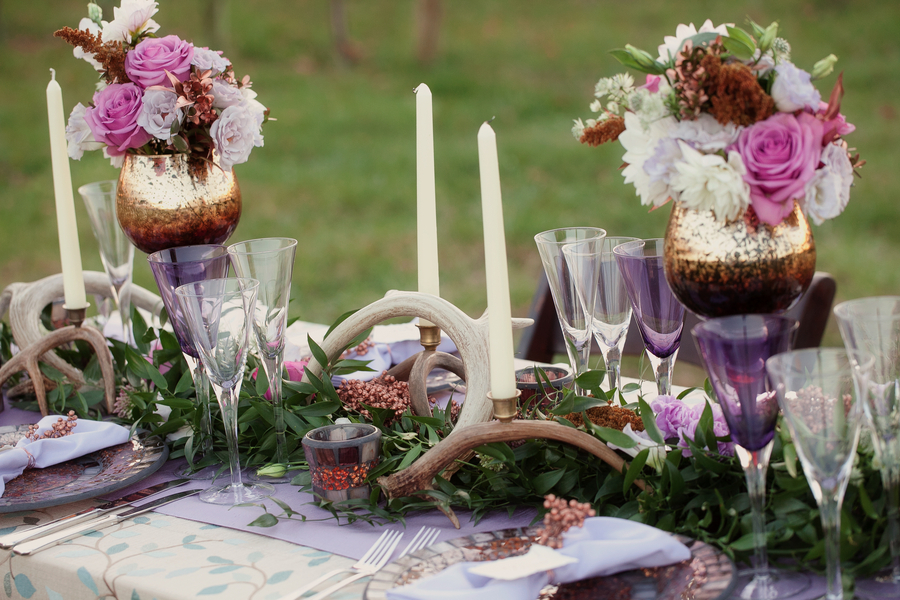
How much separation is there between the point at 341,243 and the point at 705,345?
537 cm

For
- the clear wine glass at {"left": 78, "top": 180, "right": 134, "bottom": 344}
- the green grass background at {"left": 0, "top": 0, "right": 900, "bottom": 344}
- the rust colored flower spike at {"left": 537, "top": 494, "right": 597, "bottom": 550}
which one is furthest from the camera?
the green grass background at {"left": 0, "top": 0, "right": 900, "bottom": 344}

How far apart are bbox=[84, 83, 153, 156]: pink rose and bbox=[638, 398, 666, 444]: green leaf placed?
0.95 meters

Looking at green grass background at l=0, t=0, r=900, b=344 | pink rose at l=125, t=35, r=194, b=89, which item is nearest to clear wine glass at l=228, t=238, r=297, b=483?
pink rose at l=125, t=35, r=194, b=89

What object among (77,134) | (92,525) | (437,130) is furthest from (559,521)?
(437,130)

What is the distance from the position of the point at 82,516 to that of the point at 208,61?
0.76 meters

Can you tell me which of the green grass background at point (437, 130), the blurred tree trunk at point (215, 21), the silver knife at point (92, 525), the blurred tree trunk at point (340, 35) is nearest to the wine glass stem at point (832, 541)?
the silver knife at point (92, 525)

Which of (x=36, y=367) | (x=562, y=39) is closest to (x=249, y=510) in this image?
(x=36, y=367)

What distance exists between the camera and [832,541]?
0.87 meters

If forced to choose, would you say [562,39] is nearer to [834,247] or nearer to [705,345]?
[834,247]

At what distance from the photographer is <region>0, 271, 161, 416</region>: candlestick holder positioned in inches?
61.8

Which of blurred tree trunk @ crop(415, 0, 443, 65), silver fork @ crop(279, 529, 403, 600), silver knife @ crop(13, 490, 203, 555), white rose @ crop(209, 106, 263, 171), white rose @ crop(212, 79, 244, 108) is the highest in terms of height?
blurred tree trunk @ crop(415, 0, 443, 65)

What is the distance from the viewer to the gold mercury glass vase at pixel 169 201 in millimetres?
1501

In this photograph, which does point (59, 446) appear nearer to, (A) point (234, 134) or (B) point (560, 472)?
(A) point (234, 134)

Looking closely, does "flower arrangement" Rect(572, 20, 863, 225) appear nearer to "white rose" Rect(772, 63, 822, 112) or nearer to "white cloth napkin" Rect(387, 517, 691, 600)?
"white rose" Rect(772, 63, 822, 112)
